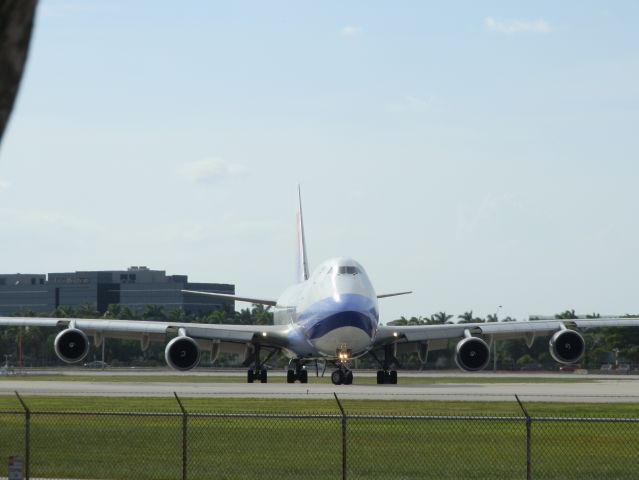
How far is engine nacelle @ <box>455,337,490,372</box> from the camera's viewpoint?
167ft

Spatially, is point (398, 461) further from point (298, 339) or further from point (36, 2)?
point (298, 339)

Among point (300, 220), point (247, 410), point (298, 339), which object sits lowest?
point (247, 410)

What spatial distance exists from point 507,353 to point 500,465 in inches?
5021

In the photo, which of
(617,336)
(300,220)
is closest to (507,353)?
(617,336)

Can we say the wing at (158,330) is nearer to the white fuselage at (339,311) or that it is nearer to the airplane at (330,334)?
the airplane at (330,334)

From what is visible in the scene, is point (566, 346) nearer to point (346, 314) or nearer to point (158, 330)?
point (346, 314)

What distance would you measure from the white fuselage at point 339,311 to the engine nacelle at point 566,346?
7854 millimetres

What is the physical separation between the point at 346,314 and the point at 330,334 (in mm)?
1412

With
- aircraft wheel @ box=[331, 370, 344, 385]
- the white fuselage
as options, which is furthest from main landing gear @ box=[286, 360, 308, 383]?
aircraft wheel @ box=[331, 370, 344, 385]

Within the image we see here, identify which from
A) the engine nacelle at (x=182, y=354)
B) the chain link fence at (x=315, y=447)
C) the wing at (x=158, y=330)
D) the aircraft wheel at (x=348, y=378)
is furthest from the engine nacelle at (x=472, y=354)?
the chain link fence at (x=315, y=447)

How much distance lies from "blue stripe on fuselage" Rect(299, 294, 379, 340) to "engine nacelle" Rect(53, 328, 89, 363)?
981 cm

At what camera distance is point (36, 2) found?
15.4 ft

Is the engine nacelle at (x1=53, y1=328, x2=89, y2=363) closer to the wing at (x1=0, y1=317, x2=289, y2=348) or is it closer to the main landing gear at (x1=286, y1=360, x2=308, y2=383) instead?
the wing at (x1=0, y1=317, x2=289, y2=348)

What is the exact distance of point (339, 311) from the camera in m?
46.7
